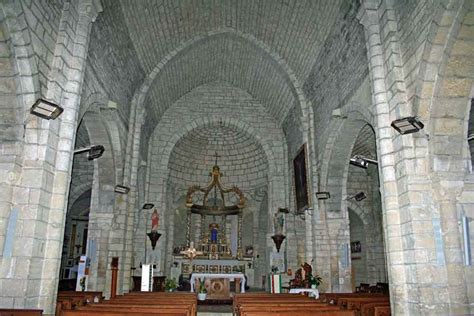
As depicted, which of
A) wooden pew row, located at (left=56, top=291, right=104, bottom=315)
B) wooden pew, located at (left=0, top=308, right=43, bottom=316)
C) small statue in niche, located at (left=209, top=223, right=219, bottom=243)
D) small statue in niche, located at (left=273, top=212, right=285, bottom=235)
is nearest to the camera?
wooden pew, located at (left=0, top=308, right=43, bottom=316)

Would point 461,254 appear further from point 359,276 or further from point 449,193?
point 359,276

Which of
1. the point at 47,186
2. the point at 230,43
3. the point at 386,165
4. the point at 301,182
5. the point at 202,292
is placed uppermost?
the point at 230,43

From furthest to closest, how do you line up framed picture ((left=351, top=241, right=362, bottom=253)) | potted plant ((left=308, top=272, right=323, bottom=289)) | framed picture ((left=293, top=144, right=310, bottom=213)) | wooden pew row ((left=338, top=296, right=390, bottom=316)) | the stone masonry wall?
framed picture ((left=351, top=241, right=362, bottom=253))
the stone masonry wall
framed picture ((left=293, top=144, right=310, bottom=213))
potted plant ((left=308, top=272, right=323, bottom=289))
wooden pew row ((left=338, top=296, right=390, bottom=316))

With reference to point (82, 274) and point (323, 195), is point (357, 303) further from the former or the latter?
point (82, 274)

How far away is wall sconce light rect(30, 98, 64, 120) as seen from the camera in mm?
6038

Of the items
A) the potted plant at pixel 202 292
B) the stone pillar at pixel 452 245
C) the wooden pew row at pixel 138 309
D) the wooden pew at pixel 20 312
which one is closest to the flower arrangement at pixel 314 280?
the potted plant at pixel 202 292

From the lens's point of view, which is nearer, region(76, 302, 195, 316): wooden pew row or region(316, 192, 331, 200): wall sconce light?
region(76, 302, 195, 316): wooden pew row

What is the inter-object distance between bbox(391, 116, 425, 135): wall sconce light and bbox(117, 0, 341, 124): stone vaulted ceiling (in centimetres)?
507

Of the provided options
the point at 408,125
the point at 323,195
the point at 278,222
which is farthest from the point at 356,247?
the point at 408,125

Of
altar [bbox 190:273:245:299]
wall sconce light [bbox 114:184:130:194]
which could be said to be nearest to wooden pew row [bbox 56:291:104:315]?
wall sconce light [bbox 114:184:130:194]

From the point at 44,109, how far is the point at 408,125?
5.44 m

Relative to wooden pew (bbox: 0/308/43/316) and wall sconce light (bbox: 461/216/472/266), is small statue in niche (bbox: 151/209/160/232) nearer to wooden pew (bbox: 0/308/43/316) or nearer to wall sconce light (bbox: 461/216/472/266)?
wooden pew (bbox: 0/308/43/316)

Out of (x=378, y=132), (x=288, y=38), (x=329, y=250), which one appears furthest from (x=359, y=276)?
(x=378, y=132)

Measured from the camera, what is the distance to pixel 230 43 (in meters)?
15.2
